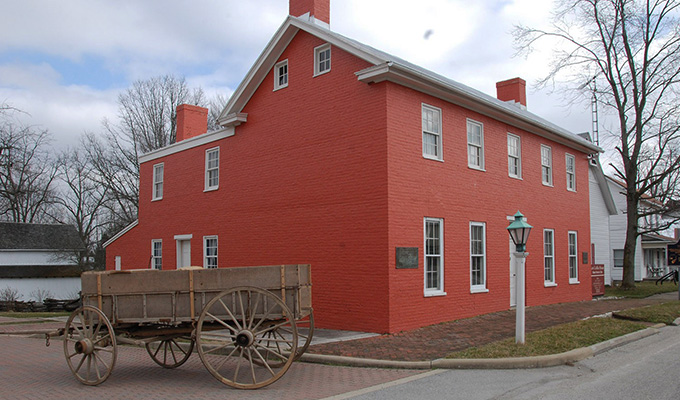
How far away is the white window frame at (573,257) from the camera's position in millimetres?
20506

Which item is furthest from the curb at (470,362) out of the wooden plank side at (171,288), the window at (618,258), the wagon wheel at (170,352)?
the window at (618,258)

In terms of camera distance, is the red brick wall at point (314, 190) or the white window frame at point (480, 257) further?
the white window frame at point (480, 257)

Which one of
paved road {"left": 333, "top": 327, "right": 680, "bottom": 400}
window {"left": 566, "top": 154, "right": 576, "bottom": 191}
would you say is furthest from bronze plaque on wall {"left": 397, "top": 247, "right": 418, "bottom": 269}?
window {"left": 566, "top": 154, "right": 576, "bottom": 191}

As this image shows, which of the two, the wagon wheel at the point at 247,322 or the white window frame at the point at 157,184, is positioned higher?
the white window frame at the point at 157,184

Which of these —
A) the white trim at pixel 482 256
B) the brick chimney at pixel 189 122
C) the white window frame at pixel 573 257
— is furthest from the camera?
the brick chimney at pixel 189 122

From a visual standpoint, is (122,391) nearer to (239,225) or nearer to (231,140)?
(239,225)

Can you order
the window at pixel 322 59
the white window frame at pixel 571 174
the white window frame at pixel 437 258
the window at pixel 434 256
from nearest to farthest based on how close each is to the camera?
the white window frame at pixel 437 258
the window at pixel 434 256
the window at pixel 322 59
the white window frame at pixel 571 174

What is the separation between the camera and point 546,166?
19.5 meters

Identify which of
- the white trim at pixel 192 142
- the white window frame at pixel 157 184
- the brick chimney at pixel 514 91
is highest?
the brick chimney at pixel 514 91

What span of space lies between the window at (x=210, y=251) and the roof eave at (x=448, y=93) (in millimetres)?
8266

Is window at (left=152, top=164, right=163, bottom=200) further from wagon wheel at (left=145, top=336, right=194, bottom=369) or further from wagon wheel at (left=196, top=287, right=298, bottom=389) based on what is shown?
wagon wheel at (left=196, top=287, right=298, bottom=389)

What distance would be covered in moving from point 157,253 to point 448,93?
43.0ft

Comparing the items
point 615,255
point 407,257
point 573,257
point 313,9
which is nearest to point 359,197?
point 407,257

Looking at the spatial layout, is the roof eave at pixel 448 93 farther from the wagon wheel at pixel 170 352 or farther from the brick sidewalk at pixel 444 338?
the wagon wheel at pixel 170 352
